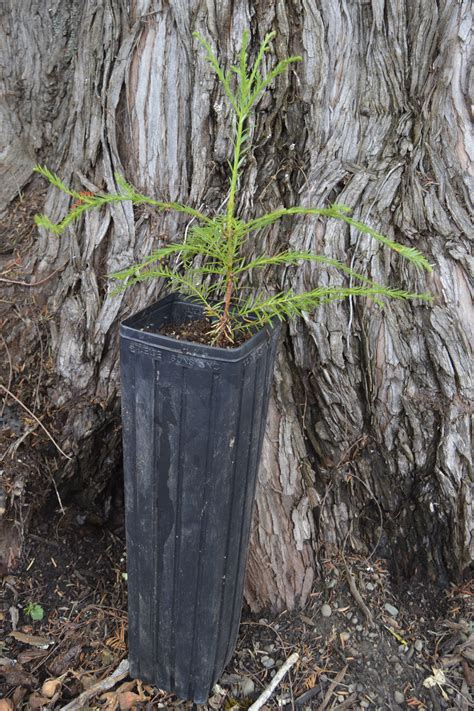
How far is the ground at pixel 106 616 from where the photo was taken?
212cm

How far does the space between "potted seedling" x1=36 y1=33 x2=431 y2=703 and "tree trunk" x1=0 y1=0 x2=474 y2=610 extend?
133 mm

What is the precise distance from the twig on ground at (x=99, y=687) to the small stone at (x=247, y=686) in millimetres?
386

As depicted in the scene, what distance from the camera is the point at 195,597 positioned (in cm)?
186

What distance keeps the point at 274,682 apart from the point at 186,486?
2.98ft

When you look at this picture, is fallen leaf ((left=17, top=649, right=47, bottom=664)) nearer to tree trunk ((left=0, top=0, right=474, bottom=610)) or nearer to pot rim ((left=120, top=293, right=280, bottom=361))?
tree trunk ((left=0, top=0, right=474, bottom=610))

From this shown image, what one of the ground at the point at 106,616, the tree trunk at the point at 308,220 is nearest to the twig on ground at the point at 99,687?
the ground at the point at 106,616

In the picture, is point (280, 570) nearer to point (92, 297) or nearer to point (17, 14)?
point (92, 297)

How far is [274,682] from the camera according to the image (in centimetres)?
214

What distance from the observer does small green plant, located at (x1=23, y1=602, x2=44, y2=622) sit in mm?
2205

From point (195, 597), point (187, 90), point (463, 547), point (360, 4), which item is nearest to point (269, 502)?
point (195, 597)

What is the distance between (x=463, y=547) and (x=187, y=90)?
1.82 meters

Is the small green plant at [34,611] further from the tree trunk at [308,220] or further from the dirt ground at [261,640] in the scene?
the tree trunk at [308,220]

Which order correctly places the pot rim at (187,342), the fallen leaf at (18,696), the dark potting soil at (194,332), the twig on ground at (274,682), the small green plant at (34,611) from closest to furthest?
the pot rim at (187,342) → the dark potting soil at (194,332) → the fallen leaf at (18,696) → the twig on ground at (274,682) → the small green plant at (34,611)

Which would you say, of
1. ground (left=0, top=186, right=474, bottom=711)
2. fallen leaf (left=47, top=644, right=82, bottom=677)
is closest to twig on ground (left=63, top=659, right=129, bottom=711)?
ground (left=0, top=186, right=474, bottom=711)
